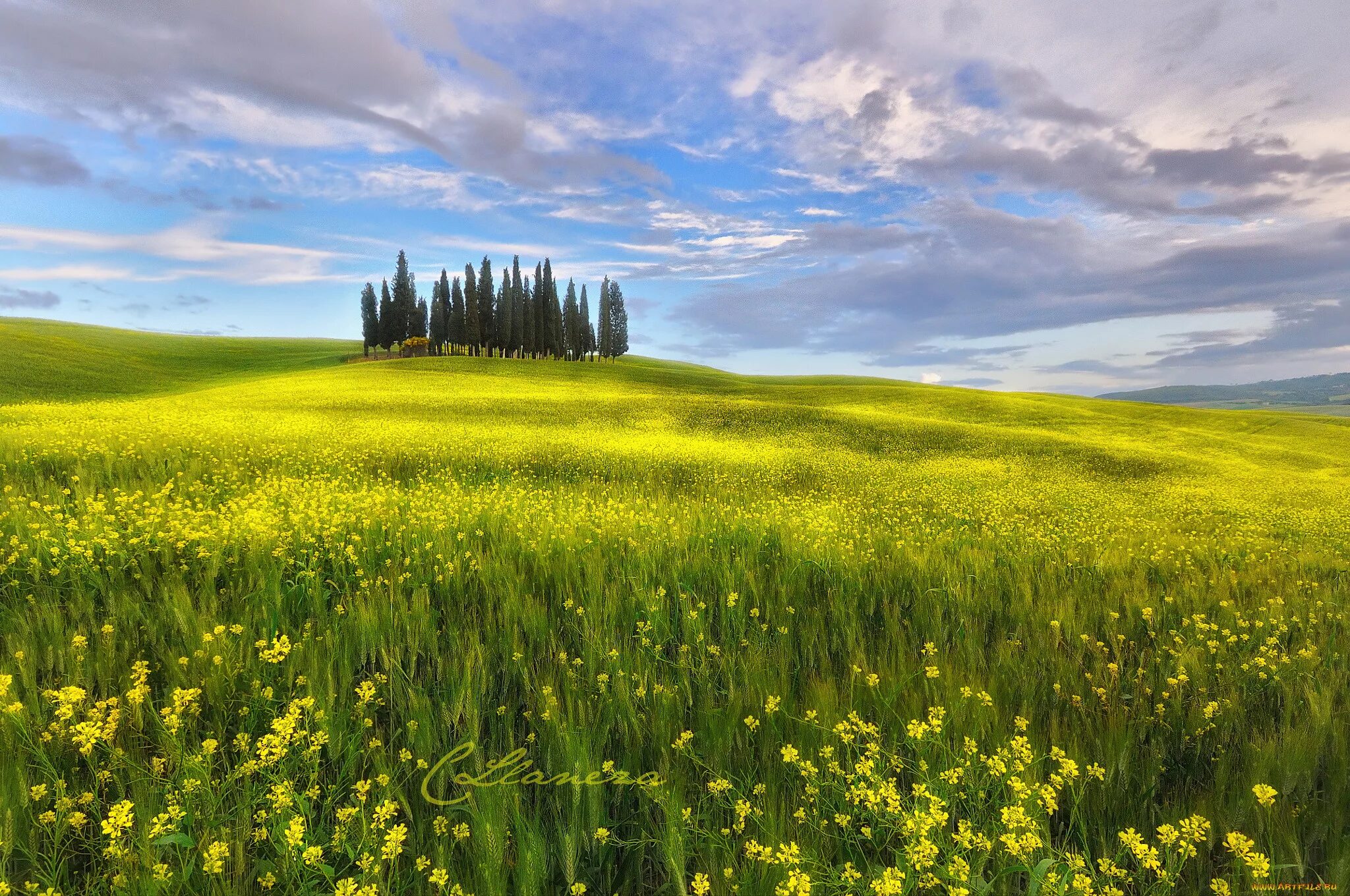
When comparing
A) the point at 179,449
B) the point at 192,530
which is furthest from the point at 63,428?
the point at 192,530

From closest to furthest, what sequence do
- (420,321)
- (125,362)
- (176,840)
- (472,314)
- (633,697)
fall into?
(176,840) < (633,697) < (125,362) < (472,314) < (420,321)

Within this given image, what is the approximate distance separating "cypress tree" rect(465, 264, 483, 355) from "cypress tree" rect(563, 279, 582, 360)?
12.3 m

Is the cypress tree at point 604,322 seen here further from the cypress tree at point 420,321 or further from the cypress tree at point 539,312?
the cypress tree at point 420,321

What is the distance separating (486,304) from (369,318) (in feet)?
62.5

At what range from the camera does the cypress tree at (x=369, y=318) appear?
264 ft

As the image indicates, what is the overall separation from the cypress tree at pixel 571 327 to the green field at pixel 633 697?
78.2 meters

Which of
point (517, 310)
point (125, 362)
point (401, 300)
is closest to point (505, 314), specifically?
point (517, 310)

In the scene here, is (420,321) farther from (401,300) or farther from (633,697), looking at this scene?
(633,697)

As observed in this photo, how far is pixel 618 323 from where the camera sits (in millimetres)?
89500

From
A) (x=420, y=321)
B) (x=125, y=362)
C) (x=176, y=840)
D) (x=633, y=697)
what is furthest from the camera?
(x=420, y=321)

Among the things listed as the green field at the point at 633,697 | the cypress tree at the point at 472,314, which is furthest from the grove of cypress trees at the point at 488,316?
the green field at the point at 633,697

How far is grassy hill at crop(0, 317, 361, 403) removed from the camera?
118ft

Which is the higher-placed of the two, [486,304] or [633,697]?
[486,304]

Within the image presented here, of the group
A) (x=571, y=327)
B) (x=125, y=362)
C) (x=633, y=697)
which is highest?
(x=571, y=327)
